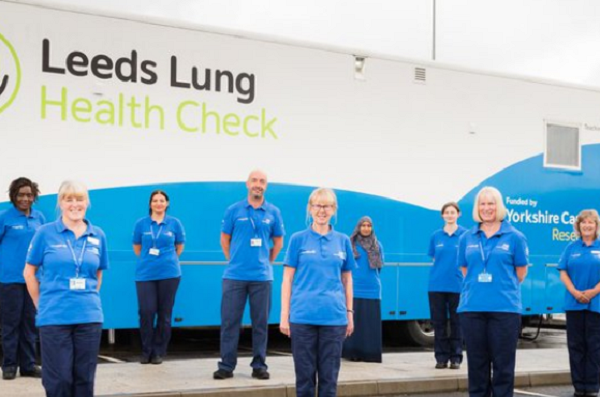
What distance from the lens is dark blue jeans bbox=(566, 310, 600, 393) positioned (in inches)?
372

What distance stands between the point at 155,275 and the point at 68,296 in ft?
13.7

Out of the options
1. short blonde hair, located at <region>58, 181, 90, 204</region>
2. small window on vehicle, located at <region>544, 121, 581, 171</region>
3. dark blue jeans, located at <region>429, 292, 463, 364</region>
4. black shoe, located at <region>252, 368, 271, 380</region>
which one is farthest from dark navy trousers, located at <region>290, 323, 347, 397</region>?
small window on vehicle, located at <region>544, 121, 581, 171</region>

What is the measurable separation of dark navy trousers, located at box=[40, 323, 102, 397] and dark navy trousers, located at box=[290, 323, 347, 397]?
145cm

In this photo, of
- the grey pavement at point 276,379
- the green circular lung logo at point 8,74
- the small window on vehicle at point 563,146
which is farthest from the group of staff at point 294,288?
the small window on vehicle at point 563,146

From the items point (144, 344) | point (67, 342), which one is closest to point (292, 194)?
point (144, 344)

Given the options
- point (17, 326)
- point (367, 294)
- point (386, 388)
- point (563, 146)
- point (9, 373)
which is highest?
point (563, 146)

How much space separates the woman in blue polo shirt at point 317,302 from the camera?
22.5ft

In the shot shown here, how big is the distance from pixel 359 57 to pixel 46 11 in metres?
3.93

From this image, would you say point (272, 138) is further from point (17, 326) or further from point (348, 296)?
point (348, 296)

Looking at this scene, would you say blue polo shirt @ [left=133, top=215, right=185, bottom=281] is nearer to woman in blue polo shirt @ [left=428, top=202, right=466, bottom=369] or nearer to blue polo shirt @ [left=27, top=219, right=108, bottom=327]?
woman in blue polo shirt @ [left=428, top=202, right=466, bottom=369]

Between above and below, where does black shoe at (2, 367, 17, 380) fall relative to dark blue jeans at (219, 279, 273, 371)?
below

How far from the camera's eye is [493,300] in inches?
291

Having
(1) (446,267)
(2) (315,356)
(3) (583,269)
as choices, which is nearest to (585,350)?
(3) (583,269)

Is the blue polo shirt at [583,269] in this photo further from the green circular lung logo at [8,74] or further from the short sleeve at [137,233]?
the green circular lung logo at [8,74]
